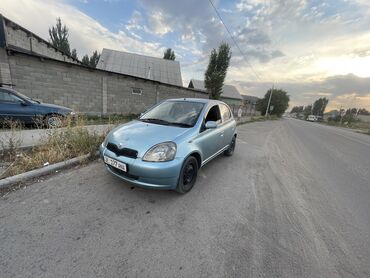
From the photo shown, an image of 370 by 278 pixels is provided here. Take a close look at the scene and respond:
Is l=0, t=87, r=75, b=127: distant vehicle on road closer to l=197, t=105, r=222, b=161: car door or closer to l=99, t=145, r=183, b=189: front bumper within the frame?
l=99, t=145, r=183, b=189: front bumper

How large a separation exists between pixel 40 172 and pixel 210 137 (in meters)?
3.37

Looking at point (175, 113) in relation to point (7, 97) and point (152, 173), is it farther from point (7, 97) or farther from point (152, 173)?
point (7, 97)

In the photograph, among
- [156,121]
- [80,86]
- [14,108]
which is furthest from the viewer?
[80,86]

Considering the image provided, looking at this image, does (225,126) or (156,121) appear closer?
(156,121)

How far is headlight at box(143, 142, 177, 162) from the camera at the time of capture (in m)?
2.64

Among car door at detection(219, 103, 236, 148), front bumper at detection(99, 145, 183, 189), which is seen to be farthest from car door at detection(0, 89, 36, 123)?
car door at detection(219, 103, 236, 148)

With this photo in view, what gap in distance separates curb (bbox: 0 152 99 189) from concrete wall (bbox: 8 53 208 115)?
3.74 meters

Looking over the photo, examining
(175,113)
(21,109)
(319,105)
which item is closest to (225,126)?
(175,113)

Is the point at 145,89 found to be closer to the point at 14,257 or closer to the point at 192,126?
the point at 192,126

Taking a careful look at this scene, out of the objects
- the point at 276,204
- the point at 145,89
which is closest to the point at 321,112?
the point at 145,89

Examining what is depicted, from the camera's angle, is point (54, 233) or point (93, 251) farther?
point (54, 233)

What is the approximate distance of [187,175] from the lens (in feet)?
10.4

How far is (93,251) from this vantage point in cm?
188

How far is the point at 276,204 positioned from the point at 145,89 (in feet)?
42.2
